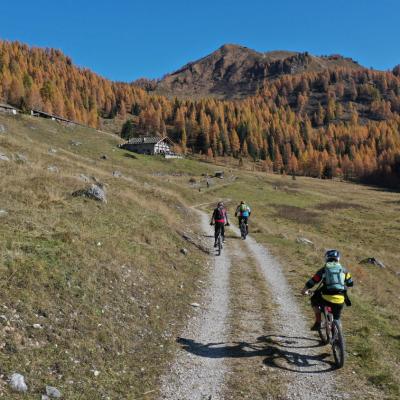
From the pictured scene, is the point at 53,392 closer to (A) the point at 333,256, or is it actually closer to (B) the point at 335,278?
(B) the point at 335,278

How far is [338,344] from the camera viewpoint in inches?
373

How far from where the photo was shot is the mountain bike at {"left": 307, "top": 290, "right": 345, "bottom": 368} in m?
9.38

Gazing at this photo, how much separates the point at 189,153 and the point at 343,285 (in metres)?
170

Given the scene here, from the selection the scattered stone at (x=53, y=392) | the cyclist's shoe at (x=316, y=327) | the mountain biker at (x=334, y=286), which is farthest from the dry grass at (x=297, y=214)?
the scattered stone at (x=53, y=392)

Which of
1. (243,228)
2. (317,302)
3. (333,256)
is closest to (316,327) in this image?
(317,302)

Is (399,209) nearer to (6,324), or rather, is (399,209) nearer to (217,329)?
(217,329)

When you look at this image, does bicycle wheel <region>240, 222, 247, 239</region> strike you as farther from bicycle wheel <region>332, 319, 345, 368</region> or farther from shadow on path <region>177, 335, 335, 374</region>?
bicycle wheel <region>332, 319, 345, 368</region>

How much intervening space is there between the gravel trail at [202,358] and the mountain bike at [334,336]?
281cm

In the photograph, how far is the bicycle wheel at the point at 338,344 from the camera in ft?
30.7

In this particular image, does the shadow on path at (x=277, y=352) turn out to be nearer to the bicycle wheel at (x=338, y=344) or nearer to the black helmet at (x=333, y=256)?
the bicycle wheel at (x=338, y=344)

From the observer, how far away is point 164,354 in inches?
387

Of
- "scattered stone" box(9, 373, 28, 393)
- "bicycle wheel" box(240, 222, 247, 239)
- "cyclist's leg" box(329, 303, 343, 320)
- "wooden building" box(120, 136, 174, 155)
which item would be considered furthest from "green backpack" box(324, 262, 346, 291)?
"wooden building" box(120, 136, 174, 155)

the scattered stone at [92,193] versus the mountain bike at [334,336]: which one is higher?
the scattered stone at [92,193]

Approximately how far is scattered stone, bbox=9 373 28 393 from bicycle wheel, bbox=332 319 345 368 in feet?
23.3
